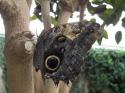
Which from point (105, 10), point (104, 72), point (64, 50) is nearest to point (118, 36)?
point (105, 10)

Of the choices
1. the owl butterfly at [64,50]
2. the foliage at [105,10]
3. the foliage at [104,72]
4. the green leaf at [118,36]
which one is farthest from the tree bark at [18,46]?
the foliage at [104,72]

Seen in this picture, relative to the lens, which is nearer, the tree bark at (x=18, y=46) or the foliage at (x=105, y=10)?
the tree bark at (x=18, y=46)

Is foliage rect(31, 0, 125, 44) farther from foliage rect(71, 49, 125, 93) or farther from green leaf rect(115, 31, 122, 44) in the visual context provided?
foliage rect(71, 49, 125, 93)

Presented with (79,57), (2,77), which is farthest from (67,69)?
(2,77)

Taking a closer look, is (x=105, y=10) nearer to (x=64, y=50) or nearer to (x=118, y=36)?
(x=118, y=36)

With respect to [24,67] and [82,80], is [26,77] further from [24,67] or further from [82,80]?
[82,80]

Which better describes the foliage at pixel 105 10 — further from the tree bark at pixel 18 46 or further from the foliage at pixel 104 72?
the foliage at pixel 104 72
